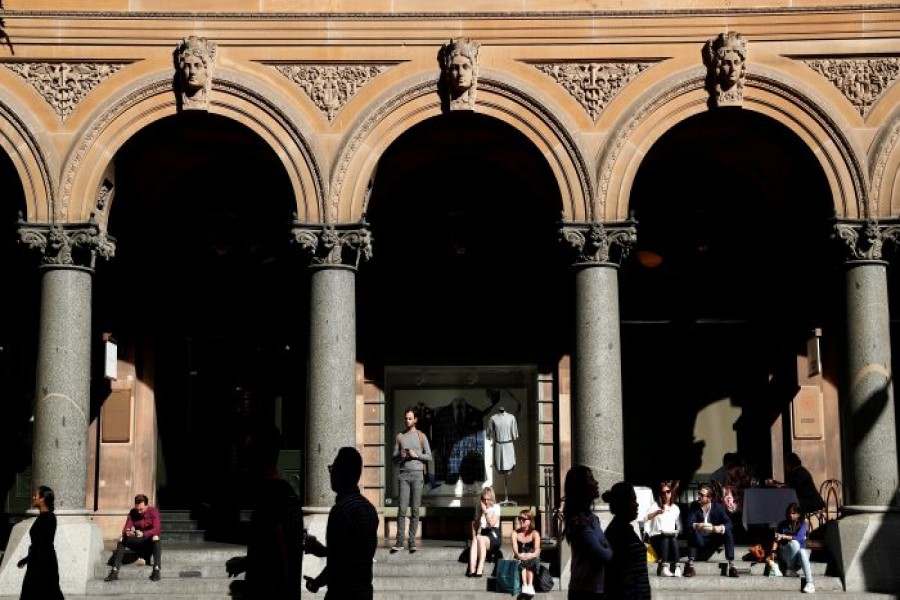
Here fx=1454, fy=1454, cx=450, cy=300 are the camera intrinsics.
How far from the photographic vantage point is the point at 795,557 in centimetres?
1806

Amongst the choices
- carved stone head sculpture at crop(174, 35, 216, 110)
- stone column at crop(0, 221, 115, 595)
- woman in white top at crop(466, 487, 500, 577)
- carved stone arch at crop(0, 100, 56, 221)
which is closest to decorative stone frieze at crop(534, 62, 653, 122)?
carved stone head sculpture at crop(174, 35, 216, 110)

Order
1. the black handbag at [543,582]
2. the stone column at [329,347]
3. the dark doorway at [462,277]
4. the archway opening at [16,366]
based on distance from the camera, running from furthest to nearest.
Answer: the dark doorway at [462,277]
the archway opening at [16,366]
the stone column at [329,347]
the black handbag at [543,582]

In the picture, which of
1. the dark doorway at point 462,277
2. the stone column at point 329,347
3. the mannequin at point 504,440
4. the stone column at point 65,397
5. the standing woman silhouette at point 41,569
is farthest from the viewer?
the dark doorway at point 462,277

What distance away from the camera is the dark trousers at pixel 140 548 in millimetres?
18219

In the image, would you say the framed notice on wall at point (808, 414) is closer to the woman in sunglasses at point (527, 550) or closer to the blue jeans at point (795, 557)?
the blue jeans at point (795, 557)

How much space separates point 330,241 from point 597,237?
11.3 ft

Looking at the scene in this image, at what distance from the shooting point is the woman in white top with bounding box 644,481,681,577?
1823 cm

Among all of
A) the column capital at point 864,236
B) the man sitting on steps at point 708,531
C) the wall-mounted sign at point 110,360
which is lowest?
the man sitting on steps at point 708,531

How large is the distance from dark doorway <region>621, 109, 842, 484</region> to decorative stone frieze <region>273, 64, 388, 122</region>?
5.29m

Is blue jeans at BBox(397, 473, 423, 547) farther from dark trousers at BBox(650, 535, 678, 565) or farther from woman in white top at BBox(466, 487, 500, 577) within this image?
Answer: dark trousers at BBox(650, 535, 678, 565)

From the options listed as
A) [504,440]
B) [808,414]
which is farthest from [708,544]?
[808,414]

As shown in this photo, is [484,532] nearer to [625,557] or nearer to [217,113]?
[217,113]

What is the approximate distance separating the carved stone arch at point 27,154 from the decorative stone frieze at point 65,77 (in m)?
0.42

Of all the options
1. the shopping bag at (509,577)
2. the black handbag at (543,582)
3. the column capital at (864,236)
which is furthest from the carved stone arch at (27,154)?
the column capital at (864,236)
